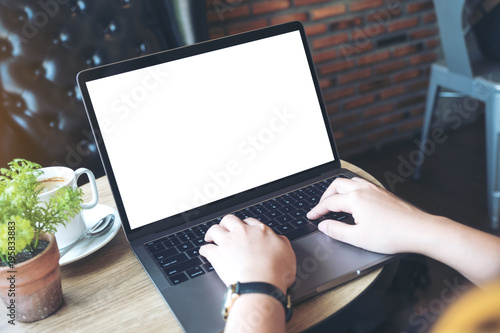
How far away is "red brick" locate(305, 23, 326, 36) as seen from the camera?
208 centimetres

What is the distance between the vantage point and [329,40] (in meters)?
2.15

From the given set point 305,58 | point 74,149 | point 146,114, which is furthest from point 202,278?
point 74,149

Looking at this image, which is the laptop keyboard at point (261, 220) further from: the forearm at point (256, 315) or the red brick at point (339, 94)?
the red brick at point (339, 94)

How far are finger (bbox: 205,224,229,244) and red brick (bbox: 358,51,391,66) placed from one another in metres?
1.78

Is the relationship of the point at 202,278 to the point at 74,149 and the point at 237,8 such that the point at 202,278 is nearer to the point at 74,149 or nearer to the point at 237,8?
the point at 74,149

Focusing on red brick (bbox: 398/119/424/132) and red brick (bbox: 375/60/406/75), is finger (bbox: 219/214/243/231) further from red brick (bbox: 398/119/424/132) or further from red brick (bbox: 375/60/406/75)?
red brick (bbox: 398/119/424/132)

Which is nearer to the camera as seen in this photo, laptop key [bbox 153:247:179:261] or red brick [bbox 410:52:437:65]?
laptop key [bbox 153:247:179:261]

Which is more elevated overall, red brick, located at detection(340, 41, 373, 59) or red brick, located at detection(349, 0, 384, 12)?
red brick, located at detection(349, 0, 384, 12)

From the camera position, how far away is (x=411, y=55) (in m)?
2.37

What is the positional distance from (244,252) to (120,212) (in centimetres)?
25

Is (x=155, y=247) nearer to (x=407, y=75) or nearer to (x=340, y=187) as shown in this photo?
(x=340, y=187)

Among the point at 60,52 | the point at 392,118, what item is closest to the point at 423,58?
the point at 392,118

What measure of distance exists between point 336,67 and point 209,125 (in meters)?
1.51

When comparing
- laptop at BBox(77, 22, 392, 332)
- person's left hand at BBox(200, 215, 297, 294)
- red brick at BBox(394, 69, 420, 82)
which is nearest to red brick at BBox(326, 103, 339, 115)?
red brick at BBox(394, 69, 420, 82)
